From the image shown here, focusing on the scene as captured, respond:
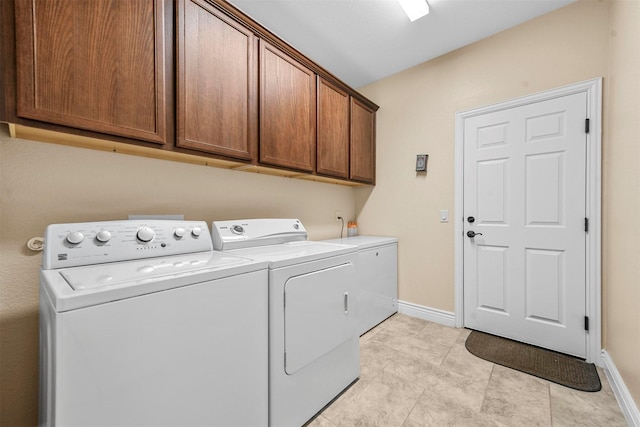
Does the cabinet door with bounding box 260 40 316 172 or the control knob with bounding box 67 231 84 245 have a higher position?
the cabinet door with bounding box 260 40 316 172

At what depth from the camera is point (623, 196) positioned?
1.56 metres

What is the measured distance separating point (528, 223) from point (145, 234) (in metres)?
2.73

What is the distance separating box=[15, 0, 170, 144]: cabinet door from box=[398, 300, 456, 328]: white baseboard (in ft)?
8.81

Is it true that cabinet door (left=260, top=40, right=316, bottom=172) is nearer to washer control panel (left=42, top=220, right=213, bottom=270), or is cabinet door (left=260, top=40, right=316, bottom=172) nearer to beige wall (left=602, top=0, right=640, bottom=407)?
washer control panel (left=42, top=220, right=213, bottom=270)

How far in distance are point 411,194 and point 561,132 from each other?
1.26m

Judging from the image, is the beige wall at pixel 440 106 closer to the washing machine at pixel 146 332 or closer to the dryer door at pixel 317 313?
the dryer door at pixel 317 313

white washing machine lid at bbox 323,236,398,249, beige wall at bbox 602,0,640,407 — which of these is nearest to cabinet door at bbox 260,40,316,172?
white washing machine lid at bbox 323,236,398,249

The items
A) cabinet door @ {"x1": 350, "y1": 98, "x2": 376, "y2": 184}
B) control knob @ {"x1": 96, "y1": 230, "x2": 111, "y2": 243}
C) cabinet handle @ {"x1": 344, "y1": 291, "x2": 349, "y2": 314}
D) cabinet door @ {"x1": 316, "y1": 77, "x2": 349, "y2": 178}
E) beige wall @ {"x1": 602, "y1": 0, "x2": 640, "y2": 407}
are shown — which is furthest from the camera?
cabinet door @ {"x1": 350, "y1": 98, "x2": 376, "y2": 184}

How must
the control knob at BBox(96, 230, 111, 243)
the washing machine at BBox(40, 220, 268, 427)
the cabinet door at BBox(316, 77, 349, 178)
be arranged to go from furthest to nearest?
the cabinet door at BBox(316, 77, 349, 178)
the control knob at BBox(96, 230, 111, 243)
the washing machine at BBox(40, 220, 268, 427)

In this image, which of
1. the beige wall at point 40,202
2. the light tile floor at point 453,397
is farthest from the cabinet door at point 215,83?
the light tile floor at point 453,397

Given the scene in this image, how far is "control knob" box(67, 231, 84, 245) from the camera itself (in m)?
1.09

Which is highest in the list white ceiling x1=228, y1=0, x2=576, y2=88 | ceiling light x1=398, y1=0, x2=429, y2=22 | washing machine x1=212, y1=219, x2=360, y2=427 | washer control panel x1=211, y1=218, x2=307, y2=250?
white ceiling x1=228, y1=0, x2=576, y2=88

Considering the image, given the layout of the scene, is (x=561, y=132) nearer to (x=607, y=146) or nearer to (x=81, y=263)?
(x=607, y=146)

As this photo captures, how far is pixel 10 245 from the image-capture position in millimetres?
1181
